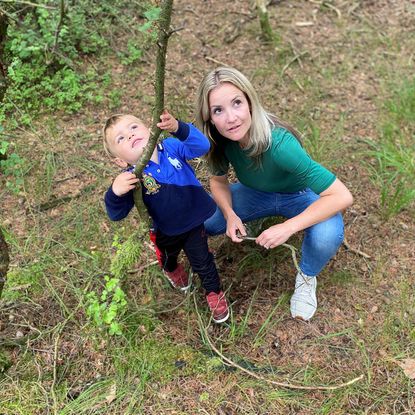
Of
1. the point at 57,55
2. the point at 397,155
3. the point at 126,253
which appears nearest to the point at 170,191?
the point at 126,253

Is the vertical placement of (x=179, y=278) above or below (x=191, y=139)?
below

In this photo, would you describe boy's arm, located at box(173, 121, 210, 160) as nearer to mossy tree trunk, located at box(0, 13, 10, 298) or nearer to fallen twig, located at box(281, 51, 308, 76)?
mossy tree trunk, located at box(0, 13, 10, 298)

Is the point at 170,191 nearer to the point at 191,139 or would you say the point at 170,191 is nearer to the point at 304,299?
the point at 191,139

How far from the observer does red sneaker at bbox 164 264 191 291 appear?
2.44 m

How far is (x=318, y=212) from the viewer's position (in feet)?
6.80

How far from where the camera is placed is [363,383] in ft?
6.72

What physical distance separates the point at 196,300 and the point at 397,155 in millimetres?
1904

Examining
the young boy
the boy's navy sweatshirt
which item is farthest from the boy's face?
the boy's navy sweatshirt

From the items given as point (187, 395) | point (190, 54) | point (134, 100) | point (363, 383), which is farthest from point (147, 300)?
point (190, 54)

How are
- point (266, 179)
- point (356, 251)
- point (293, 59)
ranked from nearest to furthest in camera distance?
point (266, 179) < point (356, 251) < point (293, 59)

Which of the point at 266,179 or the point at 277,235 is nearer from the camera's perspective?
the point at 277,235

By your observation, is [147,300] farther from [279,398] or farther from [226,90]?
[226,90]

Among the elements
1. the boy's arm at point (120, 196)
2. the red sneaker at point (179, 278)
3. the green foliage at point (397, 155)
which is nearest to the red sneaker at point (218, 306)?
the red sneaker at point (179, 278)

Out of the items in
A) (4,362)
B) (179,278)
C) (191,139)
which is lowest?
(4,362)
